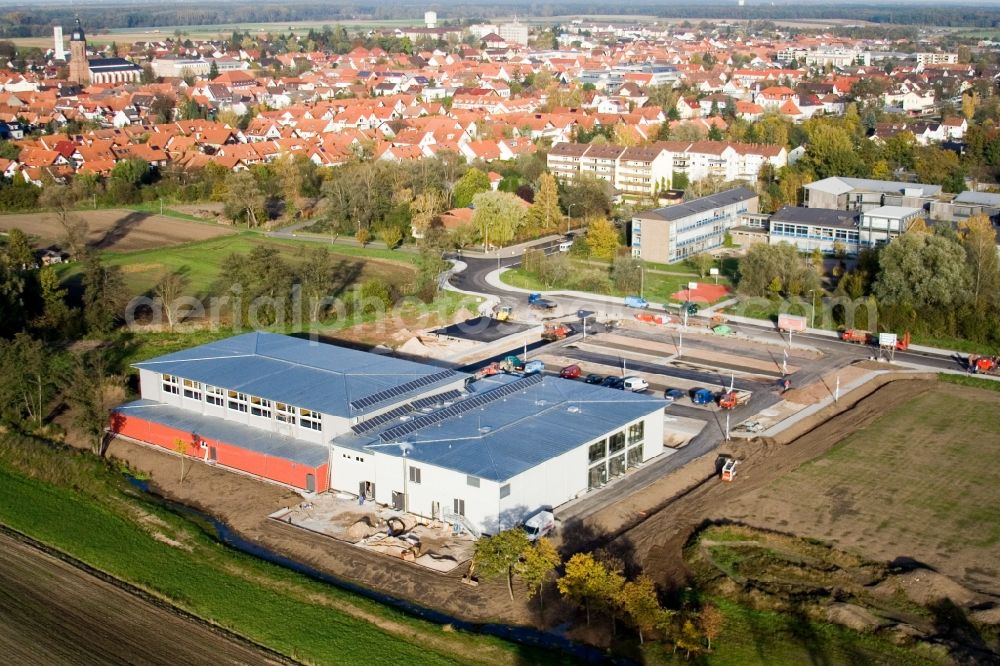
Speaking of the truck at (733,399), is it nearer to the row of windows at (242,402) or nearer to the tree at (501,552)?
the row of windows at (242,402)

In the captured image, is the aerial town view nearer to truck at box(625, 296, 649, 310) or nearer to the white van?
the white van

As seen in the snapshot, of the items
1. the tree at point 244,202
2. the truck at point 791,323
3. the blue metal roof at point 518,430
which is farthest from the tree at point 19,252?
the truck at point 791,323

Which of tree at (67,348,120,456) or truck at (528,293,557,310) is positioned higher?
tree at (67,348,120,456)

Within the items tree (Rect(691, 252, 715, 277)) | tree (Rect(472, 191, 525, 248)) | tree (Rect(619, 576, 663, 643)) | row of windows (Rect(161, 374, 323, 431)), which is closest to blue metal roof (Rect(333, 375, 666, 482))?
row of windows (Rect(161, 374, 323, 431))

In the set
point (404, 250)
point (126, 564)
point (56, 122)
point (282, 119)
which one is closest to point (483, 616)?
point (126, 564)

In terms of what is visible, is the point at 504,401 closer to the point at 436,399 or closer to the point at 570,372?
the point at 436,399

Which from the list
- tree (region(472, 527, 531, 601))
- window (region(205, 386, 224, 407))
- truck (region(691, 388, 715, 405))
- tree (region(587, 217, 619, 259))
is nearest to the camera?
tree (region(472, 527, 531, 601))

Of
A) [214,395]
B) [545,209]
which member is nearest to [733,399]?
[214,395]
